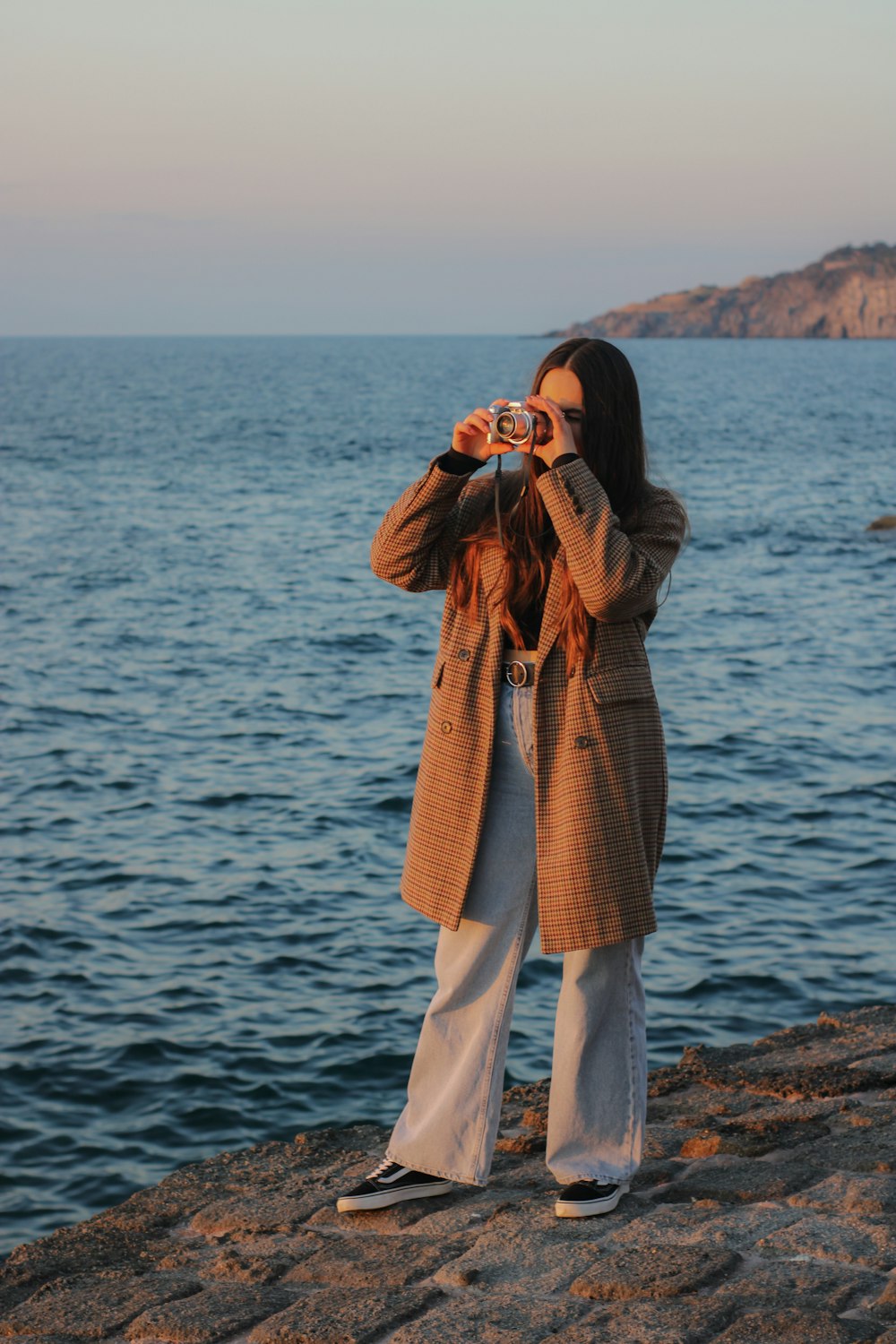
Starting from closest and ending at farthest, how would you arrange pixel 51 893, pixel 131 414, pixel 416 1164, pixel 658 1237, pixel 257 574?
pixel 658 1237 → pixel 416 1164 → pixel 51 893 → pixel 257 574 → pixel 131 414

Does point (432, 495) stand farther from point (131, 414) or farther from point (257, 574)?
point (131, 414)

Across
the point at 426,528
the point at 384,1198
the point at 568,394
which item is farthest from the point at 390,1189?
the point at 568,394

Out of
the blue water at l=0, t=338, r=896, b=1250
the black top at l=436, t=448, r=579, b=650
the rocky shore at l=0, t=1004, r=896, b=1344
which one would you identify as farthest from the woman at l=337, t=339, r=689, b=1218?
the blue water at l=0, t=338, r=896, b=1250

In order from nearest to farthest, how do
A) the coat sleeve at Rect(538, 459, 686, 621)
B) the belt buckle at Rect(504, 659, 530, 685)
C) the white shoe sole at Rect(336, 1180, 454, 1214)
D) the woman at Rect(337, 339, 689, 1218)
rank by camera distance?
the coat sleeve at Rect(538, 459, 686, 621) → the woman at Rect(337, 339, 689, 1218) → the belt buckle at Rect(504, 659, 530, 685) → the white shoe sole at Rect(336, 1180, 454, 1214)

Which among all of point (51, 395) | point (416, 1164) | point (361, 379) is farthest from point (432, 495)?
point (361, 379)

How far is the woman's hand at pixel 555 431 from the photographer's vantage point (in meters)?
3.34

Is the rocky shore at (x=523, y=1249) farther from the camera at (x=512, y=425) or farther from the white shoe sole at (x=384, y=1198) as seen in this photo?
the camera at (x=512, y=425)

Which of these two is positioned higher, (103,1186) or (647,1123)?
(647,1123)

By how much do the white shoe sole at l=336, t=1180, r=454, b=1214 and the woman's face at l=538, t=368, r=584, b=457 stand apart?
2.00 metres

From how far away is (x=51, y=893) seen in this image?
30.5 ft

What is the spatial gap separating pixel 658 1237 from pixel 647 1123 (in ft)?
3.44

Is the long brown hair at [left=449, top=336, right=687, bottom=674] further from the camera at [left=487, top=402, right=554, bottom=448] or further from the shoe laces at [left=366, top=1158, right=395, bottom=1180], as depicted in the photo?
the shoe laces at [left=366, top=1158, right=395, bottom=1180]

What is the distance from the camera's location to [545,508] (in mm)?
3467

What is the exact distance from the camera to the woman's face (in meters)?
3.39
